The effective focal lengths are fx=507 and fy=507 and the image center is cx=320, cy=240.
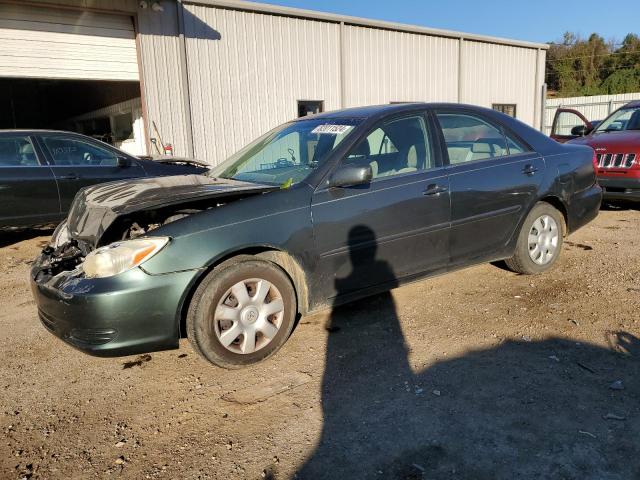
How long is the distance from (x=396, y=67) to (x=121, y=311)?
13.0 meters

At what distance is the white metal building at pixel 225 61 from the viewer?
9930 mm

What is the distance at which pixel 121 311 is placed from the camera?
2.79m

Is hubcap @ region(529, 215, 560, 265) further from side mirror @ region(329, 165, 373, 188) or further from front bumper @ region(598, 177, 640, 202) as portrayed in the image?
front bumper @ region(598, 177, 640, 202)

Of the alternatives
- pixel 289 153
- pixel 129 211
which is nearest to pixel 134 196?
pixel 129 211

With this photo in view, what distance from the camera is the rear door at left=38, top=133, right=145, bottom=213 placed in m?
6.71

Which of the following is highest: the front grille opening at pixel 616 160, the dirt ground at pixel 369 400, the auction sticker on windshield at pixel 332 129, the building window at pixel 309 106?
the building window at pixel 309 106

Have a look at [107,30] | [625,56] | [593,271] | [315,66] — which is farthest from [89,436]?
[625,56]

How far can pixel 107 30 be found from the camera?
10211 mm

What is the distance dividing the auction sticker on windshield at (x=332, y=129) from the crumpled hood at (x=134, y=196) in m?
0.75

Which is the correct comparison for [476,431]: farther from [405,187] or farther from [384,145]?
[384,145]

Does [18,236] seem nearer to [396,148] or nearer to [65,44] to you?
[65,44]

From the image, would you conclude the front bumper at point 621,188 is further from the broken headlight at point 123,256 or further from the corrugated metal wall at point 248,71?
the corrugated metal wall at point 248,71

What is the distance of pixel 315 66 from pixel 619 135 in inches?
296

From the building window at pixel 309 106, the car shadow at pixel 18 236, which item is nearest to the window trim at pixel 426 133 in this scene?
the car shadow at pixel 18 236
